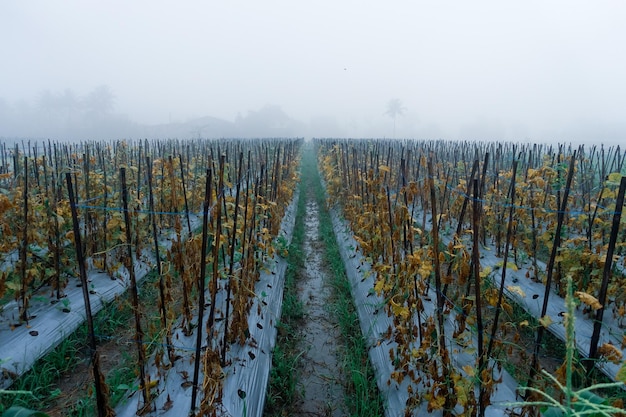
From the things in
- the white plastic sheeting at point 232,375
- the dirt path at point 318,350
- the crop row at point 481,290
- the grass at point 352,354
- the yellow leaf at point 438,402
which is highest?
the crop row at point 481,290

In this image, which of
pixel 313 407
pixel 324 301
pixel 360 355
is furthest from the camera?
pixel 324 301

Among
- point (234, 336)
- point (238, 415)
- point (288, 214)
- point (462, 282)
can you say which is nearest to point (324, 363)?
point (234, 336)

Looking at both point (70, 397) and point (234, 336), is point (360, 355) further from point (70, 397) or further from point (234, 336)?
point (70, 397)

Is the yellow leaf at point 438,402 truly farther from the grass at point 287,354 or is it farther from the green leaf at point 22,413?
the green leaf at point 22,413

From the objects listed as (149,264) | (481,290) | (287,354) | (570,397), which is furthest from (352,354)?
(570,397)

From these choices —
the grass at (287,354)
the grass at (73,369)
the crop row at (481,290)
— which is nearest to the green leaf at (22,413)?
the grass at (73,369)

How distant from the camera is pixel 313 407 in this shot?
3.10 m

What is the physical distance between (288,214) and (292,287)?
3.10 metres

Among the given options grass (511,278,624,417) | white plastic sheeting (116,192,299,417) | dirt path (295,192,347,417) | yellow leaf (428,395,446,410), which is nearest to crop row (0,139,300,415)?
white plastic sheeting (116,192,299,417)

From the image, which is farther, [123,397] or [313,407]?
[313,407]

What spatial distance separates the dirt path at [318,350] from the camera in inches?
123

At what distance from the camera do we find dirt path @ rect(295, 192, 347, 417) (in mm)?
3133

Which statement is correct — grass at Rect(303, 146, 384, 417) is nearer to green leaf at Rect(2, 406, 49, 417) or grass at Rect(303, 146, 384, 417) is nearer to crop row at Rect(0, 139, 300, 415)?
crop row at Rect(0, 139, 300, 415)

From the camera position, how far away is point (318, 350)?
389 cm
